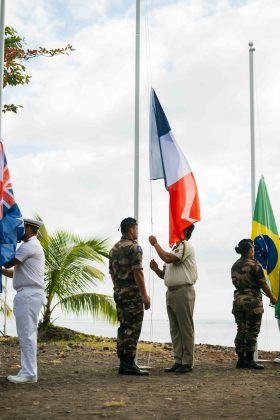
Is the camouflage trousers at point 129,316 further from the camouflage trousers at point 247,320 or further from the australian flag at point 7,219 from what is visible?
the camouflage trousers at point 247,320

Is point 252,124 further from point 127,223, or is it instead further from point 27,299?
point 27,299

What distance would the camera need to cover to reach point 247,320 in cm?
1029

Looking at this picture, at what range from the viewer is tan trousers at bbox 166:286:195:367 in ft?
30.9

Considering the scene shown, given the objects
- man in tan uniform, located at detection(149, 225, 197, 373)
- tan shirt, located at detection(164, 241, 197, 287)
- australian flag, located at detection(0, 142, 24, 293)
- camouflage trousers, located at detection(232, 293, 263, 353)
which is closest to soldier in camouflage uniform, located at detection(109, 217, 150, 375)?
man in tan uniform, located at detection(149, 225, 197, 373)

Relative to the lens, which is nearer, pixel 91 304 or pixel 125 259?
pixel 125 259

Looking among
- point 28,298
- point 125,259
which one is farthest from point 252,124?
point 28,298

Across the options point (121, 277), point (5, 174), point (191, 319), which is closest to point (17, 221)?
point (5, 174)

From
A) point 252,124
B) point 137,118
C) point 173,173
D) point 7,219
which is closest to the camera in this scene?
point 7,219

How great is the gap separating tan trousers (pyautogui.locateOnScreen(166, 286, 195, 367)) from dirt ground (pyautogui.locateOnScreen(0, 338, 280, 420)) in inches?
12.1

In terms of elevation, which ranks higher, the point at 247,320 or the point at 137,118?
the point at 137,118

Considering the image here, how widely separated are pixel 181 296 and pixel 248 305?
4.32ft

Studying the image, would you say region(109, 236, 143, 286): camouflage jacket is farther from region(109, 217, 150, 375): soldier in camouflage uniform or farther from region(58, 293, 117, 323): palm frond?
region(58, 293, 117, 323): palm frond

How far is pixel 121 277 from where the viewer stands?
9.02 meters

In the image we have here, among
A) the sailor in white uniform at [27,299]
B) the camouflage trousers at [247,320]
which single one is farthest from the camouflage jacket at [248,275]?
the sailor in white uniform at [27,299]
